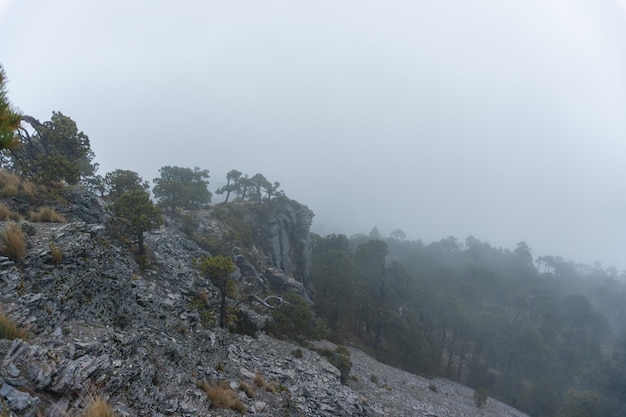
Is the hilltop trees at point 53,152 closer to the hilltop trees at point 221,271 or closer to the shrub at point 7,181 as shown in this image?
the shrub at point 7,181

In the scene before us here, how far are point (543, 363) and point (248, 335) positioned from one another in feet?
190

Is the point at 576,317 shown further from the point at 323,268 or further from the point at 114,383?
the point at 114,383

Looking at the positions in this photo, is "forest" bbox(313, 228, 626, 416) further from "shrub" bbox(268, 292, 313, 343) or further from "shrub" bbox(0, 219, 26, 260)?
"shrub" bbox(0, 219, 26, 260)

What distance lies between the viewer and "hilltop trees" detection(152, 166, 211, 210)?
130 feet

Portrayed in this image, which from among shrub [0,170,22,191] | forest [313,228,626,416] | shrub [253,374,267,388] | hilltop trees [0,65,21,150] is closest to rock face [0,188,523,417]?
shrub [253,374,267,388]

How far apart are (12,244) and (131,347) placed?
6.07 metres

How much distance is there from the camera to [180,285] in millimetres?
21422

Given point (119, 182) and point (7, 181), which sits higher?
point (119, 182)

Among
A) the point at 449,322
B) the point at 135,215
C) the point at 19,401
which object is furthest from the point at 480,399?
the point at 19,401

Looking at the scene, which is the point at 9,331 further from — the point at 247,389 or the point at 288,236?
the point at 288,236

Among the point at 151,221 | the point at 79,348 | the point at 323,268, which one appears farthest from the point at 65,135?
the point at 323,268

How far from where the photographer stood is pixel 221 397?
1146 centimetres

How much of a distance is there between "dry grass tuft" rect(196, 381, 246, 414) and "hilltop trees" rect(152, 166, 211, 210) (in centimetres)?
3172

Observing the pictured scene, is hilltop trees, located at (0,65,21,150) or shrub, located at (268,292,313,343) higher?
hilltop trees, located at (0,65,21,150)
